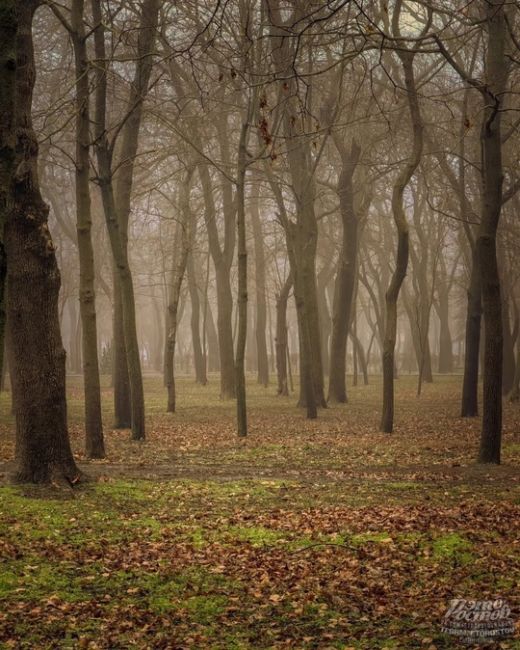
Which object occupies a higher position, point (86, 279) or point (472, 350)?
point (86, 279)

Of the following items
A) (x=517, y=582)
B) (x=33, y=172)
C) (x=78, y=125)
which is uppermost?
(x=78, y=125)

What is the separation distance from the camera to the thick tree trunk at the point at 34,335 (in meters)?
10.0

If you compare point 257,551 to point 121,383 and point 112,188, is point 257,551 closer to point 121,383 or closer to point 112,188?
point 112,188

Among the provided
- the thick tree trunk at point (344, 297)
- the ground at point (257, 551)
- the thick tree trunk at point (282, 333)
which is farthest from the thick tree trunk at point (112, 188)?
the thick tree trunk at point (282, 333)

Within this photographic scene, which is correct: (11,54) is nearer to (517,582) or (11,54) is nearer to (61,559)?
(61,559)

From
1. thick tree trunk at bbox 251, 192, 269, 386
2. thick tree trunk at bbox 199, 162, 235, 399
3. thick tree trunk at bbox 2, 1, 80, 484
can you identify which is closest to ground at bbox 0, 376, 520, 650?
thick tree trunk at bbox 2, 1, 80, 484

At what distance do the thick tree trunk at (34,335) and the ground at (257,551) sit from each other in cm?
48

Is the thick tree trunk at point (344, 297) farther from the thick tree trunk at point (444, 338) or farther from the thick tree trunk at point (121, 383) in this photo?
the thick tree trunk at point (444, 338)

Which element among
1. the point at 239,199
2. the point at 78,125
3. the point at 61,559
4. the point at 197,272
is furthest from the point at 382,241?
the point at 61,559

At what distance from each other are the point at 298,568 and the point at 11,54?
570 centimetres

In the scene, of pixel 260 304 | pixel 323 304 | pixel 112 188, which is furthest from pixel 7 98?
pixel 323 304

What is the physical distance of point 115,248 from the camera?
17.1 m
